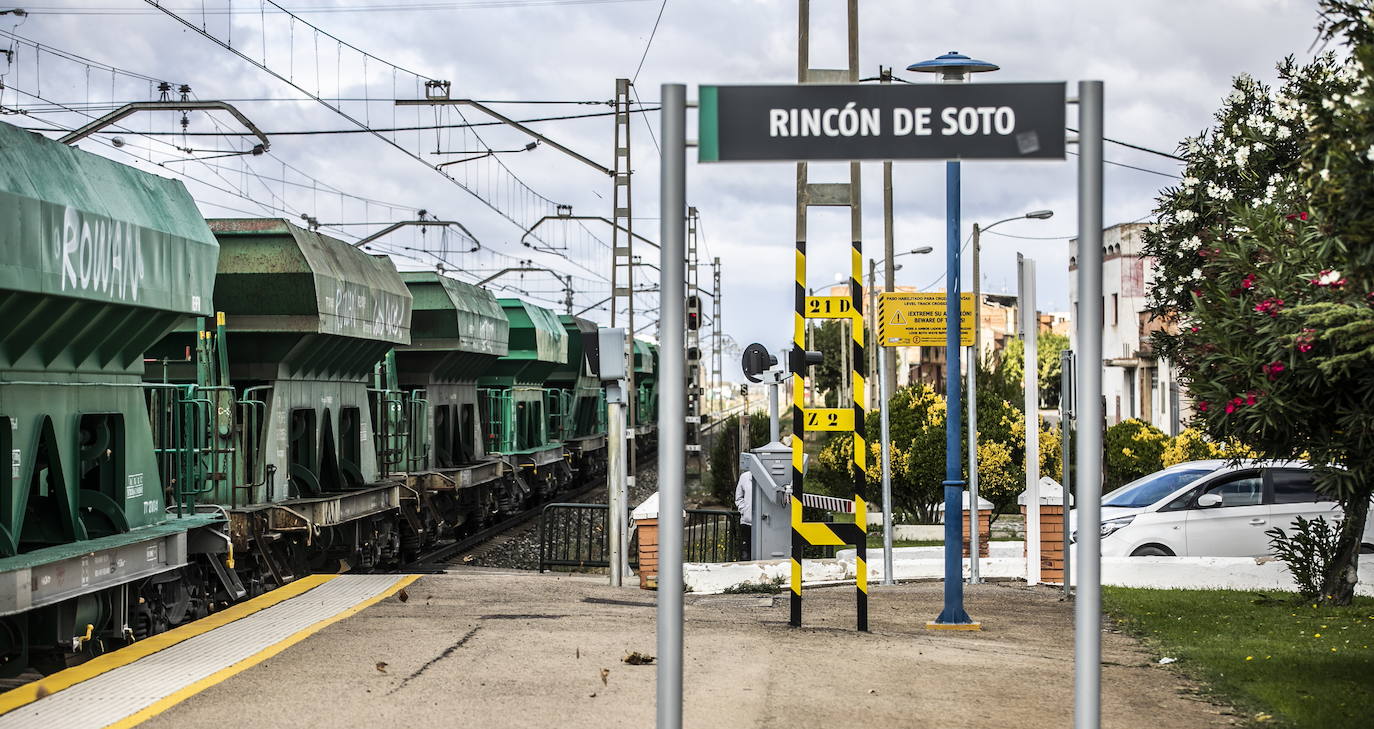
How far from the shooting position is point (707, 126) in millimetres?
5703

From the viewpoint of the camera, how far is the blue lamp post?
35.8ft

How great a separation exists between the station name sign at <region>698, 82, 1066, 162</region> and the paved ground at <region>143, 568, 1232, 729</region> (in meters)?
2.98

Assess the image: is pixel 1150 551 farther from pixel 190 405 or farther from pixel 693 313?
pixel 693 313

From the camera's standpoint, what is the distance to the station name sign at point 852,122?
567 cm

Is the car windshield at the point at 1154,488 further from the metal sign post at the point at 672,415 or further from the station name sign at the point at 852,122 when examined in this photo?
the metal sign post at the point at 672,415

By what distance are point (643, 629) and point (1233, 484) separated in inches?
345

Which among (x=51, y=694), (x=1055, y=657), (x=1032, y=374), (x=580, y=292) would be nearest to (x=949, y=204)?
(x=1032, y=374)

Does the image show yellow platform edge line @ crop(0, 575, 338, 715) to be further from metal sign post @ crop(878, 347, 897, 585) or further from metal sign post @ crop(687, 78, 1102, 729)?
metal sign post @ crop(878, 347, 897, 585)

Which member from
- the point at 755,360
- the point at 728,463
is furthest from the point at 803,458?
the point at 728,463

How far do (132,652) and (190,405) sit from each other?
3.29 m

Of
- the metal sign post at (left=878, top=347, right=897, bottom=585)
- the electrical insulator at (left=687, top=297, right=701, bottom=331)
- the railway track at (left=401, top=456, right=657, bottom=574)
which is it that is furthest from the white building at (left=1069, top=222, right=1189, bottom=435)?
the metal sign post at (left=878, top=347, right=897, bottom=585)

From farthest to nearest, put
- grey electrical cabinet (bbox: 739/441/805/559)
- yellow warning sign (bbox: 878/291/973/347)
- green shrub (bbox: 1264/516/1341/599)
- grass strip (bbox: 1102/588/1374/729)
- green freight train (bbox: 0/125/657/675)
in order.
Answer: yellow warning sign (bbox: 878/291/973/347), grey electrical cabinet (bbox: 739/441/805/559), green shrub (bbox: 1264/516/1341/599), green freight train (bbox: 0/125/657/675), grass strip (bbox: 1102/588/1374/729)

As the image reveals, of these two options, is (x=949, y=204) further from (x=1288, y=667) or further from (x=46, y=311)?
(x=46, y=311)

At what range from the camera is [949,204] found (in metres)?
11.9
